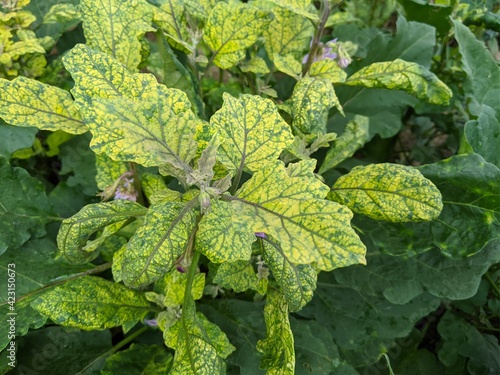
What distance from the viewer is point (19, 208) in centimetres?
136

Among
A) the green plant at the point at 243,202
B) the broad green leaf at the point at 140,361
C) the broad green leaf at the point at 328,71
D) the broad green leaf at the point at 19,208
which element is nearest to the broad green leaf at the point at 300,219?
the green plant at the point at 243,202

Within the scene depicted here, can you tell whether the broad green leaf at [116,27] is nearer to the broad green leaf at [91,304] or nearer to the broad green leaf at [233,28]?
the broad green leaf at [233,28]

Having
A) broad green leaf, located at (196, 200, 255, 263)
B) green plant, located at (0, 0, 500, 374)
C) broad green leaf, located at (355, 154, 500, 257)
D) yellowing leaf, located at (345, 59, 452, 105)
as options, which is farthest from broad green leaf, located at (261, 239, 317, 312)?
yellowing leaf, located at (345, 59, 452, 105)

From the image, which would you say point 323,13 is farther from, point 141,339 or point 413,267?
point 141,339

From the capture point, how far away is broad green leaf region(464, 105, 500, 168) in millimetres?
1298

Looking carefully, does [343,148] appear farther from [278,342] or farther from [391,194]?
[278,342]

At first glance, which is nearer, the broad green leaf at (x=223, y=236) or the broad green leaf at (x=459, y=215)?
the broad green leaf at (x=223, y=236)

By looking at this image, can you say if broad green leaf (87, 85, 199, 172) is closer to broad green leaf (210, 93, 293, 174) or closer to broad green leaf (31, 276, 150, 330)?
broad green leaf (210, 93, 293, 174)

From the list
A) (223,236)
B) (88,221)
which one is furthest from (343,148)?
(88,221)

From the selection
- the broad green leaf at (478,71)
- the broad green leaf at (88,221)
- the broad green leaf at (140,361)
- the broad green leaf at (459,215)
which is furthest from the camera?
the broad green leaf at (478,71)

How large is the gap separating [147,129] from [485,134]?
94 cm

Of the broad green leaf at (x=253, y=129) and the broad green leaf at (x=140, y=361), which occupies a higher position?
the broad green leaf at (x=253, y=129)

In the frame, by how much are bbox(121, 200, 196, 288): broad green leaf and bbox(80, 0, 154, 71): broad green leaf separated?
44cm

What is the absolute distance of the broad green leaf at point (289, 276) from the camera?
0.93 metres
